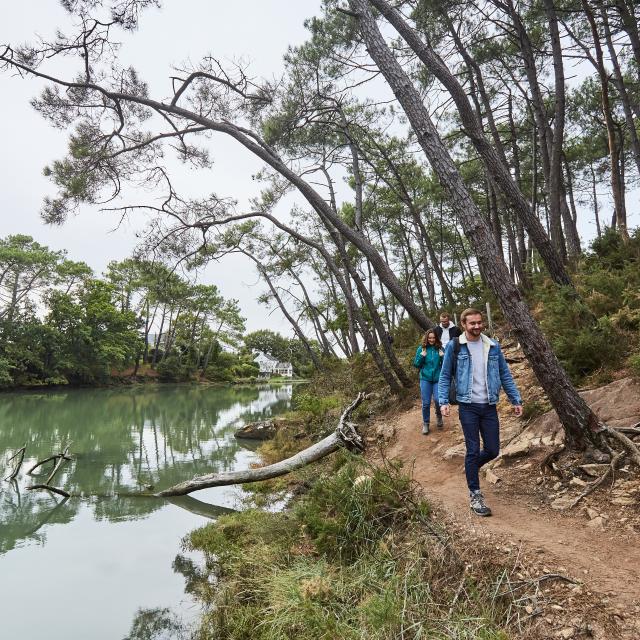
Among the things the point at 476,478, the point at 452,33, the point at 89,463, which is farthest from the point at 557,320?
the point at 89,463

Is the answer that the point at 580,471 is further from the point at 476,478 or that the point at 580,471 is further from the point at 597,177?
the point at 597,177

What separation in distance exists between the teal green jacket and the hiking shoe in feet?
8.81

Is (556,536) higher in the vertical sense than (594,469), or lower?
lower

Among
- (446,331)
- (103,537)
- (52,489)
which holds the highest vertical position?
(446,331)

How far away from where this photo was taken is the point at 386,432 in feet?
23.3

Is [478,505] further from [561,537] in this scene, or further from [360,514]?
[360,514]

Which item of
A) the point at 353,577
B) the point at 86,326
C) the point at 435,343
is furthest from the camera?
the point at 86,326

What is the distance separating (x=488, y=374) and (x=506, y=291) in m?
1.02

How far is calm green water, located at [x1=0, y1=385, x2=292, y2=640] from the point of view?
13.0ft

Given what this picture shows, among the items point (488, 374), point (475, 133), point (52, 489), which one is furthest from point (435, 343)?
point (52, 489)

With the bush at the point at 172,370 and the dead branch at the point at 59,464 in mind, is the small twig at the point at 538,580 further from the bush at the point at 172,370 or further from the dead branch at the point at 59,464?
the bush at the point at 172,370

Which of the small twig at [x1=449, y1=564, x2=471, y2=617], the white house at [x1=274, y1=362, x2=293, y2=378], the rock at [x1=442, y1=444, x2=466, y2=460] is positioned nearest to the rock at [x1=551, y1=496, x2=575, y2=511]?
the small twig at [x1=449, y1=564, x2=471, y2=617]

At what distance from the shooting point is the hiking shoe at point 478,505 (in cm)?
339

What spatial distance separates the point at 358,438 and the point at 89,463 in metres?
6.32
